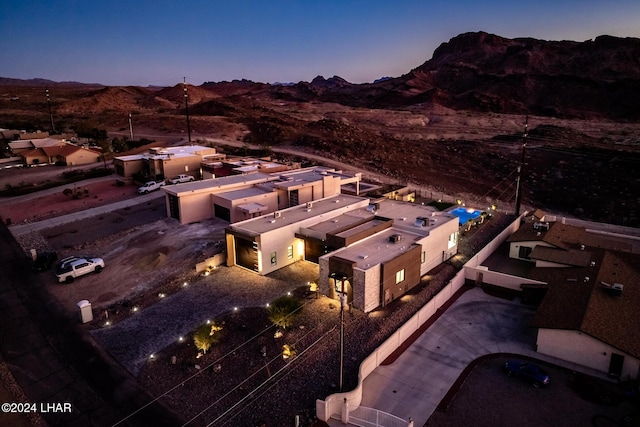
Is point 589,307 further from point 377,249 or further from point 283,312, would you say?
point 283,312

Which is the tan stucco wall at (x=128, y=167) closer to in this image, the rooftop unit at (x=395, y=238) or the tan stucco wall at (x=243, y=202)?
the tan stucco wall at (x=243, y=202)

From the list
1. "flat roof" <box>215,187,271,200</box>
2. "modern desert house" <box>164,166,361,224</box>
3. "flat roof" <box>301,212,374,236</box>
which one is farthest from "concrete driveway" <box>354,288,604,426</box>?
"flat roof" <box>215,187,271,200</box>

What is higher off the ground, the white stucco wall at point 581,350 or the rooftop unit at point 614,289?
the rooftop unit at point 614,289

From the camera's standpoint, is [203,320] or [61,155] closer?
[203,320]

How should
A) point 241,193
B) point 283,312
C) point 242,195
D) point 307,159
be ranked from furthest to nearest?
point 307,159, point 241,193, point 242,195, point 283,312

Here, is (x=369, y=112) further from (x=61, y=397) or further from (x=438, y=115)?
(x=61, y=397)

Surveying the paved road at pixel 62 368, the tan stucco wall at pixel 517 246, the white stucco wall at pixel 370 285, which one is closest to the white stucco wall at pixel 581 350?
the white stucco wall at pixel 370 285

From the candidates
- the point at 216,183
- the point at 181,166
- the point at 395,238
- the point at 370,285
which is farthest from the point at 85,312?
the point at 181,166
